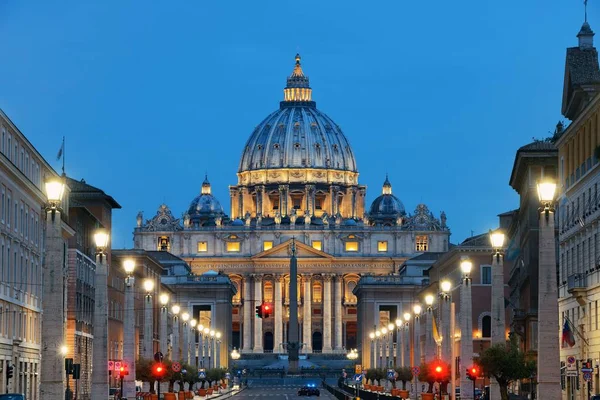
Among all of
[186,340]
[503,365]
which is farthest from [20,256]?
[186,340]

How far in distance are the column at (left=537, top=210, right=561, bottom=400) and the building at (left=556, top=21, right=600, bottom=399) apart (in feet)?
55.8

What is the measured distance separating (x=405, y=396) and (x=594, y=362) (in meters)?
36.7

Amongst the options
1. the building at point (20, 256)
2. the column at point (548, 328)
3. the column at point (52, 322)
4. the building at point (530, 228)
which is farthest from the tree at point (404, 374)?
the column at point (548, 328)

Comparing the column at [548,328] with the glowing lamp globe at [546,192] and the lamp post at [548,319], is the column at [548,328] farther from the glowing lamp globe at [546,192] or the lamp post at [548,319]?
the glowing lamp globe at [546,192]

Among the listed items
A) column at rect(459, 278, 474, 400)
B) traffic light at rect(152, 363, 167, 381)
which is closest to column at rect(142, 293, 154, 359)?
traffic light at rect(152, 363, 167, 381)

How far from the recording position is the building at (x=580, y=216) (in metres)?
64.1

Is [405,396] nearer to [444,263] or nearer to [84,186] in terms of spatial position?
[84,186]

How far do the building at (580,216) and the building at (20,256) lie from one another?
2064 centimetres

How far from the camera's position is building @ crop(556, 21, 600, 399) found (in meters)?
64.1

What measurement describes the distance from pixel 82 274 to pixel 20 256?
2889 cm

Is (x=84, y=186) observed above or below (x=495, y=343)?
above

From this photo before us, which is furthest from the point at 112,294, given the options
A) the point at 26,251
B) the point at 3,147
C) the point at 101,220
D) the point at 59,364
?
the point at 59,364

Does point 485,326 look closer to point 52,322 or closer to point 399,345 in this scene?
point 399,345

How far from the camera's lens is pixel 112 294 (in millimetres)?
120062
